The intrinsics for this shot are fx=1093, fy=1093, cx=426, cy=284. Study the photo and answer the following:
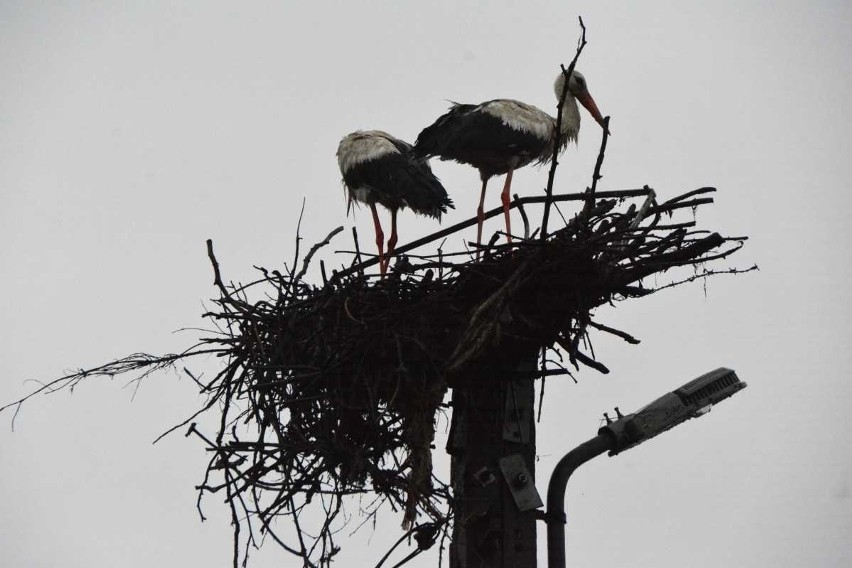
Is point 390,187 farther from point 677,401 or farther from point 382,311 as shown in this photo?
point 677,401

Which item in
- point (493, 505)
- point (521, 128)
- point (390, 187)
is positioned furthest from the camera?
point (390, 187)

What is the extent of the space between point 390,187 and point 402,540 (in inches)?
164

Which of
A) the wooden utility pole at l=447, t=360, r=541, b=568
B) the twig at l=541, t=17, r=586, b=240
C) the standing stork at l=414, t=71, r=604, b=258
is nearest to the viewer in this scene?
the twig at l=541, t=17, r=586, b=240

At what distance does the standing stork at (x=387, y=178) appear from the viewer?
7840mm

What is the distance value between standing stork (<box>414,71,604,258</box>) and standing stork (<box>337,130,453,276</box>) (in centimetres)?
27

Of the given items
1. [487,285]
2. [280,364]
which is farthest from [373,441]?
Result: [487,285]

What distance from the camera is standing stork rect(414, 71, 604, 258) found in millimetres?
7340

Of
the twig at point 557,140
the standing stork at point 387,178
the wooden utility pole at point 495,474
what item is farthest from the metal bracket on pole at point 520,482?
the standing stork at point 387,178

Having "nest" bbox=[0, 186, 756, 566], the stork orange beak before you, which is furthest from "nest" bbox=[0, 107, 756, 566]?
the stork orange beak

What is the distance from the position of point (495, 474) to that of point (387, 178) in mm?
3958

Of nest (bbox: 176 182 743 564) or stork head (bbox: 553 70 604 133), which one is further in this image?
stork head (bbox: 553 70 604 133)

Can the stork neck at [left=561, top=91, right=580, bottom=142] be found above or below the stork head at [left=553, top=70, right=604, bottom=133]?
below

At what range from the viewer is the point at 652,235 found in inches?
181

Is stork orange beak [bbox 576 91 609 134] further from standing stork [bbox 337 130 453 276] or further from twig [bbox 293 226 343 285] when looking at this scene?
twig [bbox 293 226 343 285]
